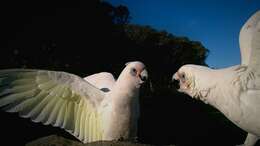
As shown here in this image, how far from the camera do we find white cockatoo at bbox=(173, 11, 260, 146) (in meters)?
4.19

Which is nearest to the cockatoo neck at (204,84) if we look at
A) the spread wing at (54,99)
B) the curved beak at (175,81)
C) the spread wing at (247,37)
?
→ the curved beak at (175,81)

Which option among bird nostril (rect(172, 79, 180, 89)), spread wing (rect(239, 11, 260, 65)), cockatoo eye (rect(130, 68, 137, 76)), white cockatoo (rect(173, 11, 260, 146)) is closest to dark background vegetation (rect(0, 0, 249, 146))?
bird nostril (rect(172, 79, 180, 89))

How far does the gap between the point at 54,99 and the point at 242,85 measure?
2.61 m

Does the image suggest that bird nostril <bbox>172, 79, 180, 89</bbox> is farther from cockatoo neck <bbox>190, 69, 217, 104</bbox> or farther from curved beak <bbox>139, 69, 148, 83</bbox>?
curved beak <bbox>139, 69, 148, 83</bbox>

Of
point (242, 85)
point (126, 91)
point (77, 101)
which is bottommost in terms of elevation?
point (77, 101)

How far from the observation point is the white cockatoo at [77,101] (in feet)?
12.7

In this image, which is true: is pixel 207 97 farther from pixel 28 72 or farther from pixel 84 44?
pixel 84 44

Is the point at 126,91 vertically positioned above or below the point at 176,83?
below

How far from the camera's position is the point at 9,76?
13.1ft

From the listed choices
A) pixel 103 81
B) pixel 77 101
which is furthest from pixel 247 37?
pixel 77 101

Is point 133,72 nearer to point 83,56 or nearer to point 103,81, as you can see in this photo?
point 103,81

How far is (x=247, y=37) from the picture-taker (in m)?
4.32

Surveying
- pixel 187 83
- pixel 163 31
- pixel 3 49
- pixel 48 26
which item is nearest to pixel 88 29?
pixel 48 26

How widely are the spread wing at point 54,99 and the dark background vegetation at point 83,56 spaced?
8.25ft
